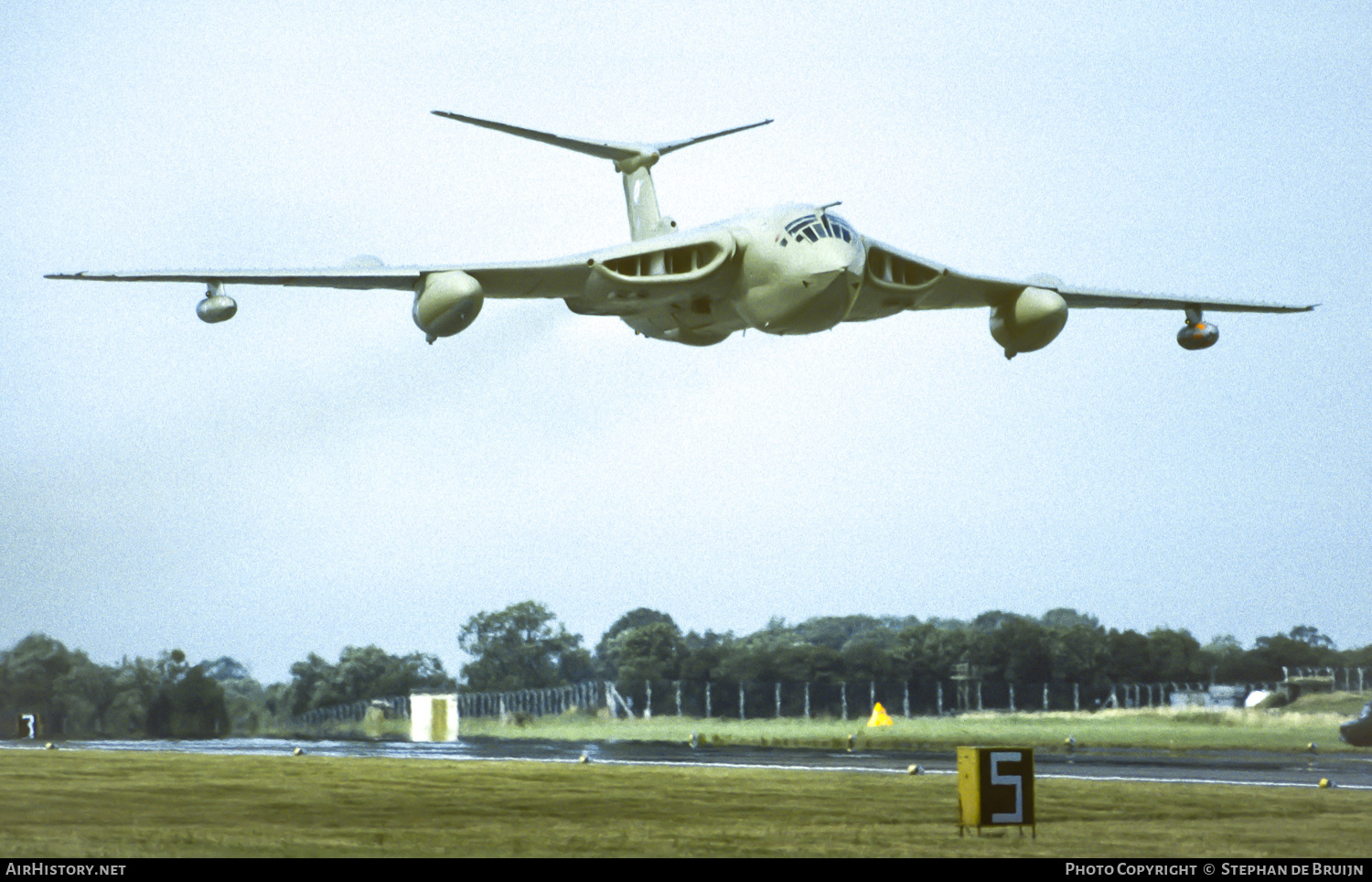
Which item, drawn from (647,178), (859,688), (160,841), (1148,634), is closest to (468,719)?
(859,688)

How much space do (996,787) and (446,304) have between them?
1491cm

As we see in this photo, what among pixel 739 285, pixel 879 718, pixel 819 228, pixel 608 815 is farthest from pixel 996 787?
Answer: pixel 879 718

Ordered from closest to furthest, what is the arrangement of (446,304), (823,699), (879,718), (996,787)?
(996,787)
(446,304)
(879,718)
(823,699)

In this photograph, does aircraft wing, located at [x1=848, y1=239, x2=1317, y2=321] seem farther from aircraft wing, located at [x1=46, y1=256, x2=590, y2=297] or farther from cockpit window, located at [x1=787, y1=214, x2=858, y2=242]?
aircraft wing, located at [x1=46, y1=256, x2=590, y2=297]

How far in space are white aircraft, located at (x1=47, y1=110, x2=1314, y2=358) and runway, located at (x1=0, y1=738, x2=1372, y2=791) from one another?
35.2ft

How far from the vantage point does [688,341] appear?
34.5 m

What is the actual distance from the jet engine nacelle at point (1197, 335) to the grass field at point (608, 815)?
12814 mm

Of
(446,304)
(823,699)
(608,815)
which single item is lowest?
(823,699)

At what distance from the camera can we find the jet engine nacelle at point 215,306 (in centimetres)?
2856

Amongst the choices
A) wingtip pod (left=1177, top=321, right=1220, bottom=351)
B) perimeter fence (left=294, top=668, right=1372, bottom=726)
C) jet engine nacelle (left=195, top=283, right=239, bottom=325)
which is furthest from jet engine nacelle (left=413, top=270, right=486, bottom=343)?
perimeter fence (left=294, top=668, right=1372, bottom=726)

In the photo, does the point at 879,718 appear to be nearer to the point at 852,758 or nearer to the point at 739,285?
the point at 852,758

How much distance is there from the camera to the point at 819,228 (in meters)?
29.4

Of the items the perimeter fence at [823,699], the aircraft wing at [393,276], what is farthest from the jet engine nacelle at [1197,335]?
the perimeter fence at [823,699]

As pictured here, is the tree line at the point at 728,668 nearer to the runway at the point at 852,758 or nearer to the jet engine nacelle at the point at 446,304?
the runway at the point at 852,758
